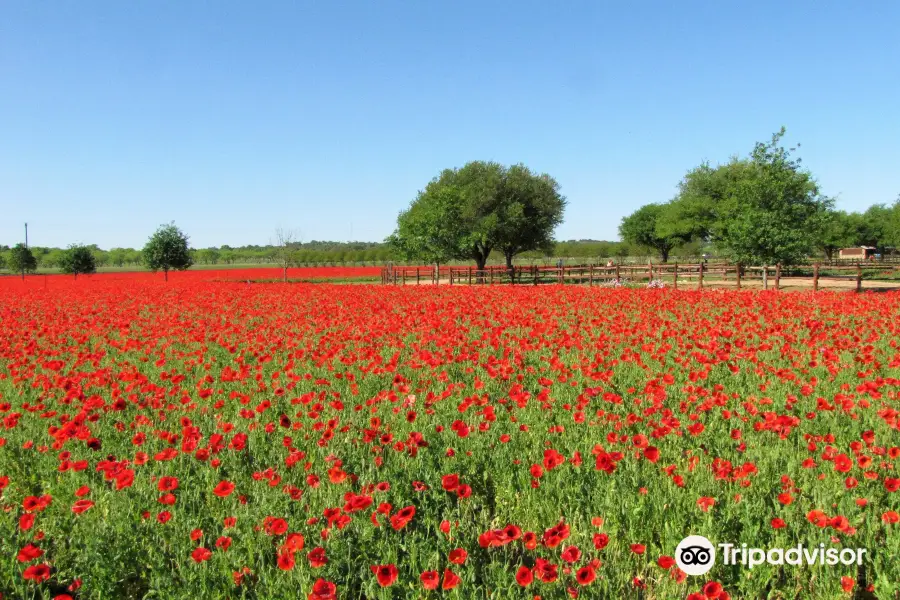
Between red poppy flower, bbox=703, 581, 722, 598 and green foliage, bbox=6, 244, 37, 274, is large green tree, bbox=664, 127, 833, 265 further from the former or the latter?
green foliage, bbox=6, 244, 37, 274

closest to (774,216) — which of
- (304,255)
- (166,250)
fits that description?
(166,250)

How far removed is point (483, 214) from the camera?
49438 mm

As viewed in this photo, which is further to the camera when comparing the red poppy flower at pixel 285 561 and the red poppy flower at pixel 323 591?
the red poppy flower at pixel 285 561

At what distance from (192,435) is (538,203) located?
4859 cm

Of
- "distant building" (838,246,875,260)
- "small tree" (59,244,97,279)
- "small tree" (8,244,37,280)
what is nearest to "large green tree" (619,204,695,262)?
"distant building" (838,246,875,260)

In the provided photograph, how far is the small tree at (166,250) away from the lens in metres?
51.4

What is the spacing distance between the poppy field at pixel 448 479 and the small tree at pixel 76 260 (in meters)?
59.3

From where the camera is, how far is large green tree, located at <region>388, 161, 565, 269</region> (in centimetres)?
4241

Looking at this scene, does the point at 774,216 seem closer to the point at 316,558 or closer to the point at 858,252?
the point at 316,558

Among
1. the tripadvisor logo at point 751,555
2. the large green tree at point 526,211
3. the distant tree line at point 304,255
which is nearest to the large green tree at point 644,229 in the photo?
the distant tree line at point 304,255

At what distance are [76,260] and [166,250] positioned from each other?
1396 centimetres

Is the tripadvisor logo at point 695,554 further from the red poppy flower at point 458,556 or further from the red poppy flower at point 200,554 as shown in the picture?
the red poppy flower at point 200,554

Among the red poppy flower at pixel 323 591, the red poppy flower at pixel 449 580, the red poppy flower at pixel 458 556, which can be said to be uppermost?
the red poppy flower at pixel 458 556

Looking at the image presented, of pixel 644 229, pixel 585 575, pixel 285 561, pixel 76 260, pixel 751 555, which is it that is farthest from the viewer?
pixel 644 229
